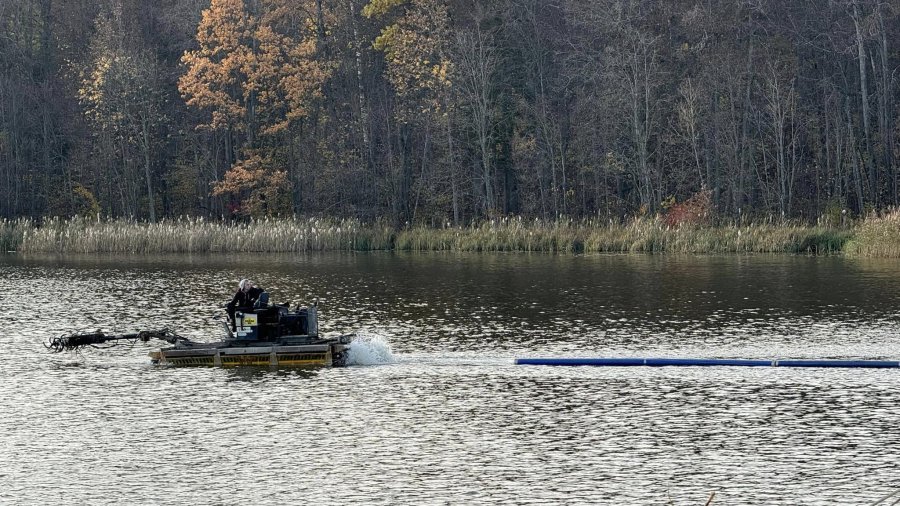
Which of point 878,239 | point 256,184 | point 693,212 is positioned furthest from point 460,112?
point 878,239

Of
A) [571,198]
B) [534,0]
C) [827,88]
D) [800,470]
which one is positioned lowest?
[800,470]

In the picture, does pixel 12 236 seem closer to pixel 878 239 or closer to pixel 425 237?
pixel 425 237

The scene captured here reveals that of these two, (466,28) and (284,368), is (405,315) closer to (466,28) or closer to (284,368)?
(284,368)

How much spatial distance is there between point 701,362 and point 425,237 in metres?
36.1

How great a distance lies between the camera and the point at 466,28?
6631cm

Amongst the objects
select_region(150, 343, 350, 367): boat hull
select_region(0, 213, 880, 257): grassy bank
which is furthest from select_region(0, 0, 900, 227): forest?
select_region(150, 343, 350, 367): boat hull

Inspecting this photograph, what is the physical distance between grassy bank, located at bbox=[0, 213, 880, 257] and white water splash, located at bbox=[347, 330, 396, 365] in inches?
1208

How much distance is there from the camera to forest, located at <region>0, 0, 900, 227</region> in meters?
64.2

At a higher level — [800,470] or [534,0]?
[534,0]

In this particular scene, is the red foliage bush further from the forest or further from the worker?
the worker

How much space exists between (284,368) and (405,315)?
846 cm

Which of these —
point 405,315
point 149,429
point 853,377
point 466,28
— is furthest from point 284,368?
point 466,28

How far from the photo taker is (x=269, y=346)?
26578 mm

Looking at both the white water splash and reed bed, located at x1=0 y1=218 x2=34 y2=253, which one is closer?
the white water splash
